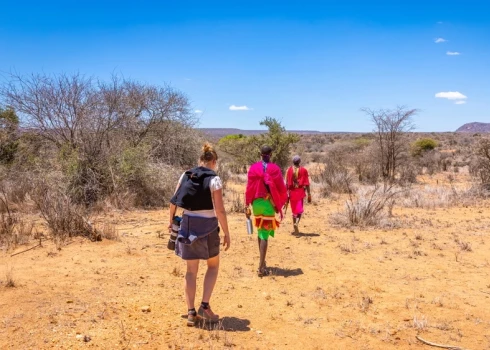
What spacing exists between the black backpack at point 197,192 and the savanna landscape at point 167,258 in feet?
3.85

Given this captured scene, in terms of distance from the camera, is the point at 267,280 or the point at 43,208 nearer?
the point at 267,280

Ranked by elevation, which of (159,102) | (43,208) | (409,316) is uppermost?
(159,102)

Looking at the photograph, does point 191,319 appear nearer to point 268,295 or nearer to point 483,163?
point 268,295

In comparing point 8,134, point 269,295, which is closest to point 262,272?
point 269,295

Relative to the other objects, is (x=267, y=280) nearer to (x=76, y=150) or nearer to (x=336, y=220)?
(x=336, y=220)

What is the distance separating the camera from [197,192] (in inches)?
153

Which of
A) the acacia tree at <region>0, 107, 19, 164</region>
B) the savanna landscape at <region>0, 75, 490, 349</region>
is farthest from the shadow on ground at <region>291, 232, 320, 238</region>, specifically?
the acacia tree at <region>0, 107, 19, 164</region>

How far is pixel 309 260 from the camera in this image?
678cm

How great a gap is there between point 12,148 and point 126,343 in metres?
9.89

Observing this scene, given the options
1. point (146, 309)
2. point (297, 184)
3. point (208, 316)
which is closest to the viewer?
point (208, 316)

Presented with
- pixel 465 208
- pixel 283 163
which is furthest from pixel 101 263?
pixel 283 163

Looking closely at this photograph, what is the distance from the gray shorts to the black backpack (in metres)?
0.30

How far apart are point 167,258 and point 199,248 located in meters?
2.77

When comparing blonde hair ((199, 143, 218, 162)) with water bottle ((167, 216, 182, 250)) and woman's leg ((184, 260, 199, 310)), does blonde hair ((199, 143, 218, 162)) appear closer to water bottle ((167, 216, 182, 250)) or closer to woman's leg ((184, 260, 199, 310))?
water bottle ((167, 216, 182, 250))
